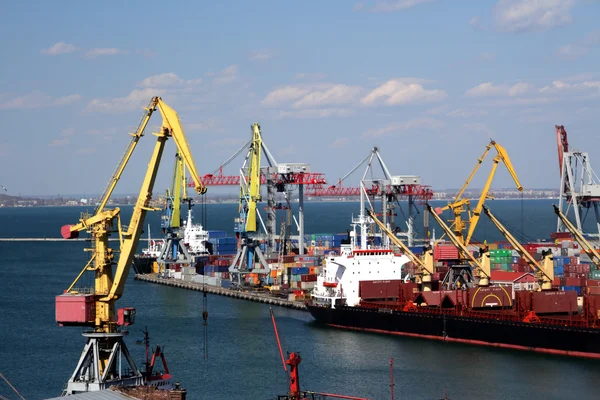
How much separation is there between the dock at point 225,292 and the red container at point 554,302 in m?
16.7

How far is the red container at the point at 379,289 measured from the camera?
52906 mm

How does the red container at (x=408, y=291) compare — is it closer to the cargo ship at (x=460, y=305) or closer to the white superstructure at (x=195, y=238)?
the cargo ship at (x=460, y=305)

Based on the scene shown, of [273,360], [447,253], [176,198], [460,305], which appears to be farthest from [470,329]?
[176,198]

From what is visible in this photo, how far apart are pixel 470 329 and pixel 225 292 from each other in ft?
77.3

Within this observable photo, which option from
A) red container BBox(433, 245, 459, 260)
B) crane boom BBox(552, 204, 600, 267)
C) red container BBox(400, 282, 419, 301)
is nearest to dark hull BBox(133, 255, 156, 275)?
red container BBox(433, 245, 459, 260)

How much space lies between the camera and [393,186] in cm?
8281

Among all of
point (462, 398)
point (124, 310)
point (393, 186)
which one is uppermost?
point (393, 186)

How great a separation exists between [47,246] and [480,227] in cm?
8144

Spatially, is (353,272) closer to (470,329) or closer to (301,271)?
(470,329)

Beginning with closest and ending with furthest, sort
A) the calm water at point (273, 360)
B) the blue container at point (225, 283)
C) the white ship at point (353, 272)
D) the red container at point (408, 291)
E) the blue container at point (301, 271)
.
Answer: the calm water at point (273, 360) → the red container at point (408, 291) → the white ship at point (353, 272) → the blue container at point (301, 271) → the blue container at point (225, 283)

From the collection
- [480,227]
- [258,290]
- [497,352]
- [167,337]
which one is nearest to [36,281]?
[258,290]

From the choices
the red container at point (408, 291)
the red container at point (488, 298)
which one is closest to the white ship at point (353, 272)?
the red container at point (408, 291)

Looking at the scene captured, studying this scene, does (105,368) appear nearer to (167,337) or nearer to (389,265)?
(167,337)

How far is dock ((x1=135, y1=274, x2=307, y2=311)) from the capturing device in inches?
2406
